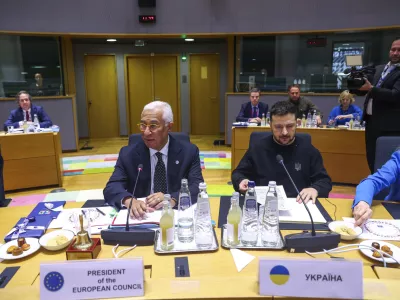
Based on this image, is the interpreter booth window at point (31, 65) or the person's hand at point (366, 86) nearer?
the person's hand at point (366, 86)

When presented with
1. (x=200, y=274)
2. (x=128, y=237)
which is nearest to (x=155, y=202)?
(x=128, y=237)

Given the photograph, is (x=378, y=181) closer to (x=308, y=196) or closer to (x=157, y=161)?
(x=308, y=196)

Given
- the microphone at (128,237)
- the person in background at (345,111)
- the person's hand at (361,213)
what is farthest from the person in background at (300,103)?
the microphone at (128,237)

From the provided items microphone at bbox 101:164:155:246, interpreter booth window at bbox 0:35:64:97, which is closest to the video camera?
microphone at bbox 101:164:155:246

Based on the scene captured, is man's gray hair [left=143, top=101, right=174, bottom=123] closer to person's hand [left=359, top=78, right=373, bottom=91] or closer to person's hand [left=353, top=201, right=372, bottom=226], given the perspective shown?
person's hand [left=353, top=201, right=372, bottom=226]

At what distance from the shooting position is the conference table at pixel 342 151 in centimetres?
422

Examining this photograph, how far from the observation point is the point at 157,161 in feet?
6.99

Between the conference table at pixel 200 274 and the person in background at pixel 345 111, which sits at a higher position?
the person in background at pixel 345 111

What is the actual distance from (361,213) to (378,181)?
0.40 m

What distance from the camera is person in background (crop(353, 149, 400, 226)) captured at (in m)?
1.58

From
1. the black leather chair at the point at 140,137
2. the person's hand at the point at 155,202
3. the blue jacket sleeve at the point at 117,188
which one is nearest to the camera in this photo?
the person's hand at the point at 155,202

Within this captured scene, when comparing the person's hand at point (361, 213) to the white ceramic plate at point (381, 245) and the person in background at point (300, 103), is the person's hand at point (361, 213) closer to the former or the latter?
the white ceramic plate at point (381, 245)

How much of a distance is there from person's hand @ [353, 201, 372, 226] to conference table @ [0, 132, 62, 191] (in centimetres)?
380

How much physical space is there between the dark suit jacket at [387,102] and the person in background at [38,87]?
532 cm
